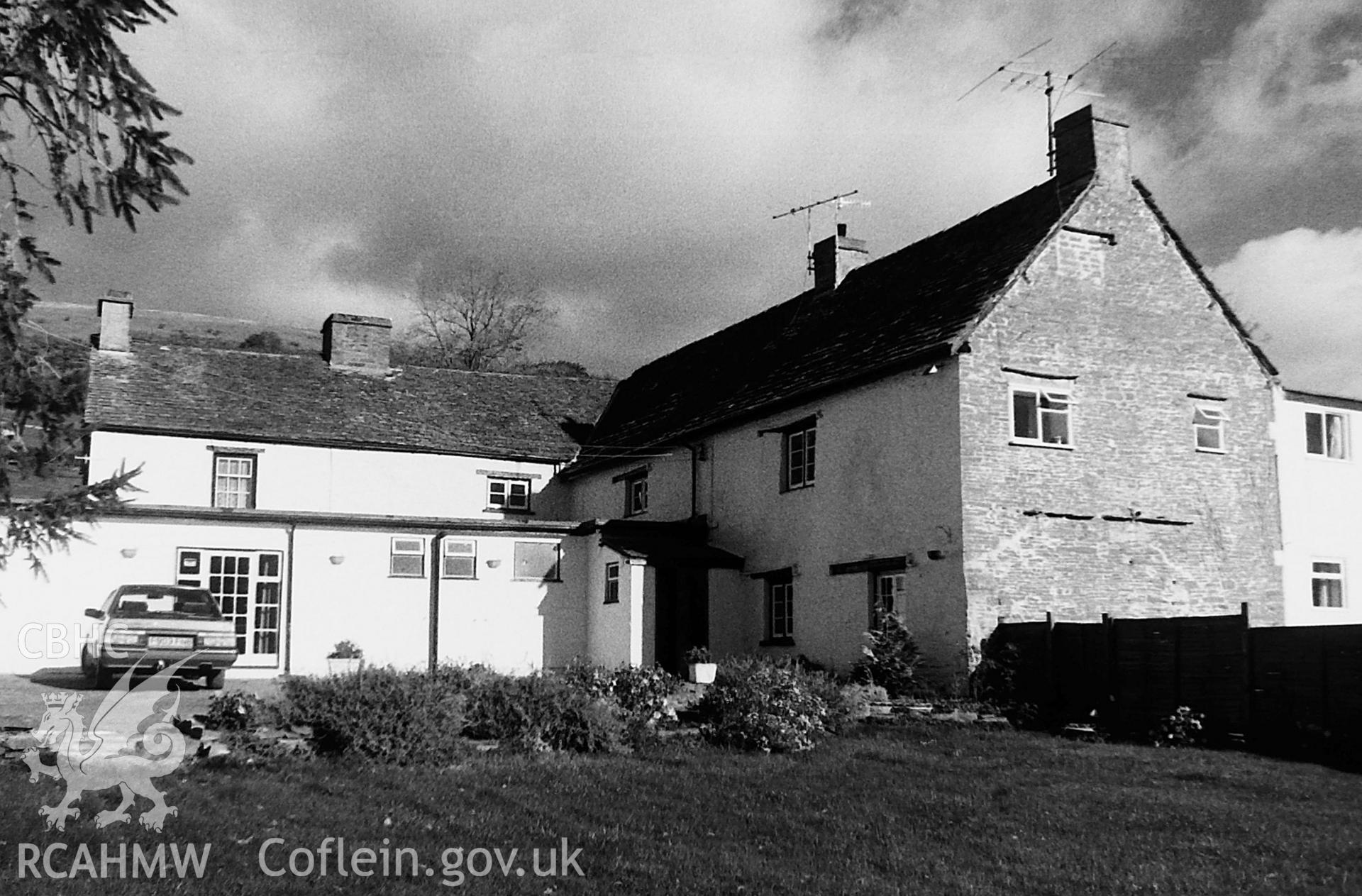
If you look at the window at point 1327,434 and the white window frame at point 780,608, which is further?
the white window frame at point 780,608

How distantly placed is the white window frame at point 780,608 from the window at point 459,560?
7.06m

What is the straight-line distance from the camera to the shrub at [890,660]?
2075cm

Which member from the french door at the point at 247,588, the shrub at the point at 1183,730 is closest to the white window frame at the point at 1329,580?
the shrub at the point at 1183,730

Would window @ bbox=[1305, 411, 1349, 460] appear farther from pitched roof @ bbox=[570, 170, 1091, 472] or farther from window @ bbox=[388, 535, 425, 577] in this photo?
window @ bbox=[388, 535, 425, 577]

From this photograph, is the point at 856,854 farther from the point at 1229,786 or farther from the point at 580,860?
the point at 1229,786

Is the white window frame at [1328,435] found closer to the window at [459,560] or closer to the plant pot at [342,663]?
the window at [459,560]

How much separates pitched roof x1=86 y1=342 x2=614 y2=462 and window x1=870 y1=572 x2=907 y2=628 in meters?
13.3

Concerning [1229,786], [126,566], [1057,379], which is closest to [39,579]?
[126,566]

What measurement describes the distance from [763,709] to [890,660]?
207 inches

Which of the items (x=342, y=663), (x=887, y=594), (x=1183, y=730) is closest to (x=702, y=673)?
(x=887, y=594)

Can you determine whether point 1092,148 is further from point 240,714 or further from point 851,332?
point 240,714

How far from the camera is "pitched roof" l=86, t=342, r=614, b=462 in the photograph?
3080 cm

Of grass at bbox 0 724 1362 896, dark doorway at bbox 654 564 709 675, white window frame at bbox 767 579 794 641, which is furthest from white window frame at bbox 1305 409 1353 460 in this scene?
dark doorway at bbox 654 564 709 675

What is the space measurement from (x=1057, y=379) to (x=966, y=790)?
11102 millimetres
